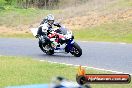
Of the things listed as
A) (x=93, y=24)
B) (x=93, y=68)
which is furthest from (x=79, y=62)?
(x=93, y=24)

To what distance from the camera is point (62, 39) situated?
57.7 ft

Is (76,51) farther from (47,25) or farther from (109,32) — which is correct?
(109,32)

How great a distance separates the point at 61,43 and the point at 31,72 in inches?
213

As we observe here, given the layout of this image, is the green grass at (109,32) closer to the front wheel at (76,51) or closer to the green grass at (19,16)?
the green grass at (19,16)

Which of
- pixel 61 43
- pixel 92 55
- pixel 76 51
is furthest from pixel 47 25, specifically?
pixel 92 55

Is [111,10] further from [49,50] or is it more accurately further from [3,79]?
[3,79]

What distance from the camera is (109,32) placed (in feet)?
97.6

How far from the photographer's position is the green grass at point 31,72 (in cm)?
1084

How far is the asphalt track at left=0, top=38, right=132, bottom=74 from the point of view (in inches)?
589

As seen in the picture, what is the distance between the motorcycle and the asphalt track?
0.71 feet

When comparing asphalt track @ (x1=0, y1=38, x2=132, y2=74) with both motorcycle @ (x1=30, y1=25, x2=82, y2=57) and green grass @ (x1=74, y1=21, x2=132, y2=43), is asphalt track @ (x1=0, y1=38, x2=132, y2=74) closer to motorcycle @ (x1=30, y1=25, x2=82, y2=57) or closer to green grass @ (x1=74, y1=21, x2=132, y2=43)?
motorcycle @ (x1=30, y1=25, x2=82, y2=57)

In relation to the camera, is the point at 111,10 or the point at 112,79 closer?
the point at 112,79

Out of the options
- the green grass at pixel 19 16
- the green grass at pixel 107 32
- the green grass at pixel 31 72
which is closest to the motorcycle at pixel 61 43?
the green grass at pixel 31 72

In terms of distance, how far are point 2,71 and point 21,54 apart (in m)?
5.98
